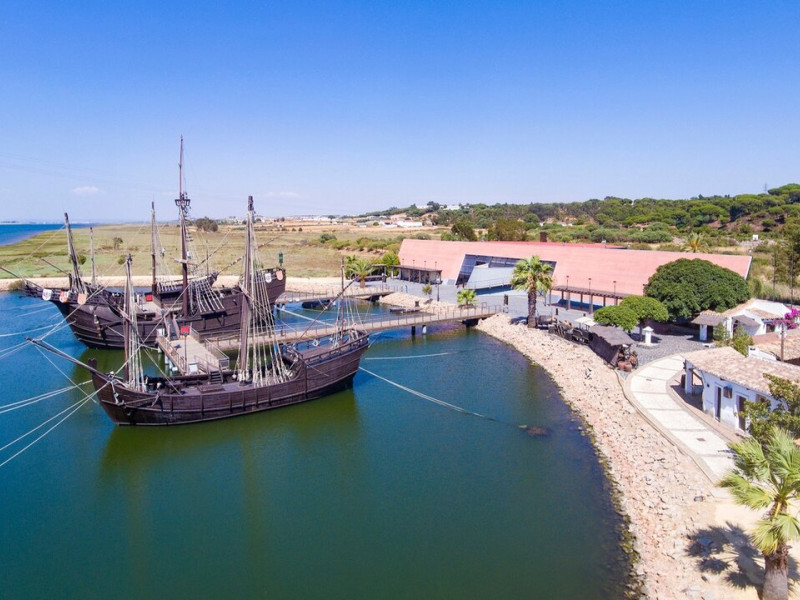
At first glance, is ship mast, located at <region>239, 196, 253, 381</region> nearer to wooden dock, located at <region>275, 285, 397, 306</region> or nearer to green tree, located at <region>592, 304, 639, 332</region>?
green tree, located at <region>592, 304, 639, 332</region>

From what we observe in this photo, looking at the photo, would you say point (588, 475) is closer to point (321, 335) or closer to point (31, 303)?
point (321, 335)

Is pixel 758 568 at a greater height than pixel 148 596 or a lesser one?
greater

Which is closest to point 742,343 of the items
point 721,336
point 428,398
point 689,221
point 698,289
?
point 721,336

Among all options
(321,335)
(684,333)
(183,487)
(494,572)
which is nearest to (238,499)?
(183,487)

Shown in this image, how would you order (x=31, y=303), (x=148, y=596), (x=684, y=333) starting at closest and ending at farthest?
1. (x=148, y=596)
2. (x=684, y=333)
3. (x=31, y=303)

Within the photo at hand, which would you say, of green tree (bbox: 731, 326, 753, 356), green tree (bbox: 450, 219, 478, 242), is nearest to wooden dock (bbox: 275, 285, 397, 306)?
green tree (bbox: 450, 219, 478, 242)

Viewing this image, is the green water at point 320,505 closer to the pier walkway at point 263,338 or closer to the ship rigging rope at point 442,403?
the ship rigging rope at point 442,403
